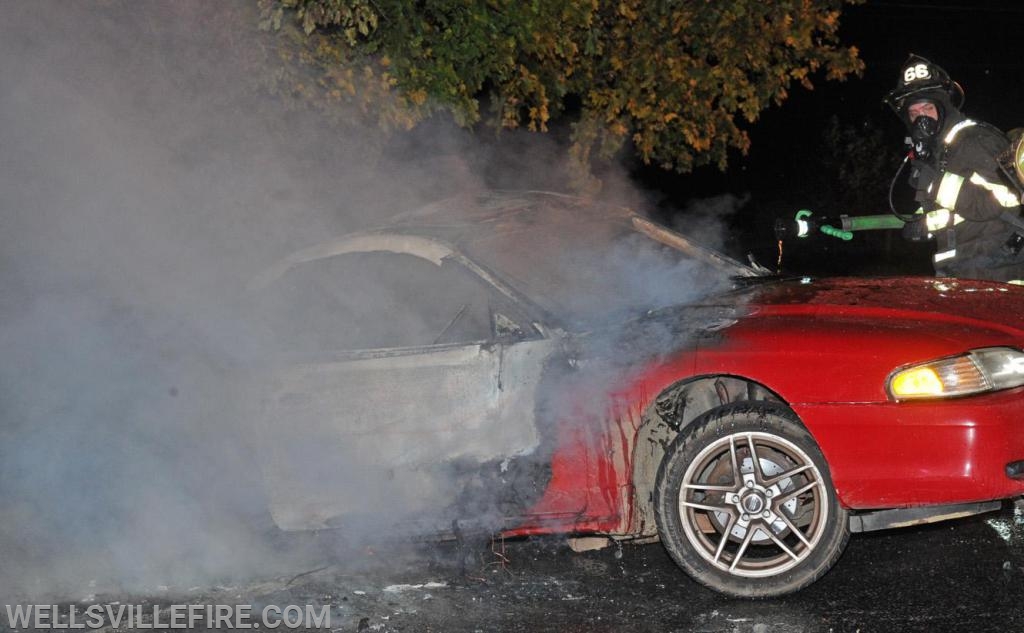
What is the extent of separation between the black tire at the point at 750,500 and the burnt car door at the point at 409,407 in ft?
1.97

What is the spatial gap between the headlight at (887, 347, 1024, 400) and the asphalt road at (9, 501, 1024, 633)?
2.60 feet

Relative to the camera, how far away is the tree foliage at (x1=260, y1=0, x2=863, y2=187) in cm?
720

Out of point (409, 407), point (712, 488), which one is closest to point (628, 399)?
point (712, 488)

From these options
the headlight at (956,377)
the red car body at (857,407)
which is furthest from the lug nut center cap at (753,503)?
the headlight at (956,377)

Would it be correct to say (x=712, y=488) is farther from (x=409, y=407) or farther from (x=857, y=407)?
(x=409, y=407)

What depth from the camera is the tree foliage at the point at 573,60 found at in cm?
→ 720

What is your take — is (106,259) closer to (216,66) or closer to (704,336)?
(216,66)

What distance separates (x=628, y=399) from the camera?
4.22m

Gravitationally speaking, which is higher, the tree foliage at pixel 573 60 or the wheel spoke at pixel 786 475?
the tree foliage at pixel 573 60

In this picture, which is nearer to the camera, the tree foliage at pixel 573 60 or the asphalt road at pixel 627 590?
the asphalt road at pixel 627 590

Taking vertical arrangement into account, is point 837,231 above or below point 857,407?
above

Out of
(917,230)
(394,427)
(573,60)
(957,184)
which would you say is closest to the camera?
(394,427)

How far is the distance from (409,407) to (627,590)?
117 cm

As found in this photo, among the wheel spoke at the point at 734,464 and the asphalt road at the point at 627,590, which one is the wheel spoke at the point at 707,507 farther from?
the asphalt road at the point at 627,590
